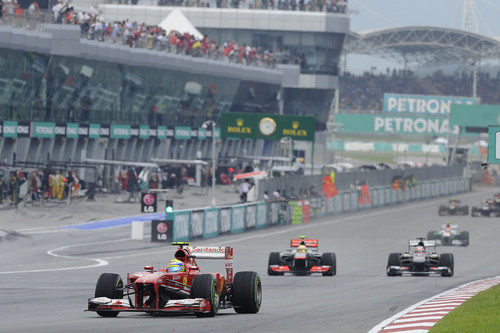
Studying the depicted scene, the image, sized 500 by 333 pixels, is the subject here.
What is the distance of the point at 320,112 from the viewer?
109688mm

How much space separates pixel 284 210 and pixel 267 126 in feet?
27.8

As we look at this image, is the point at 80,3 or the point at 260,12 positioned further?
the point at 80,3

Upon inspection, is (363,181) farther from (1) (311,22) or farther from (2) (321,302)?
(2) (321,302)

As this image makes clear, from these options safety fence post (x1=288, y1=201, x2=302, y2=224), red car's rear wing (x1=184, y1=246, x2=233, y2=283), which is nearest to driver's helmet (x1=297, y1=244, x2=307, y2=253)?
red car's rear wing (x1=184, y1=246, x2=233, y2=283)

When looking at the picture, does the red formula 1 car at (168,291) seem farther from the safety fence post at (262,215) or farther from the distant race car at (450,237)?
the safety fence post at (262,215)

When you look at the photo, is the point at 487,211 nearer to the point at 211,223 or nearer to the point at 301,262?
the point at 211,223

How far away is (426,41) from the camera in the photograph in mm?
151125

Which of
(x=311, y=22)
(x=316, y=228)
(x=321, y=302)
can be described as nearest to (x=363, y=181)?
(x=316, y=228)

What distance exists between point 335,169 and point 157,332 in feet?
241

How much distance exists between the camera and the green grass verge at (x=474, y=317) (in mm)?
15531

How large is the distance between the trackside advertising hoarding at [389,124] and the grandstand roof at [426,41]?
15.4 metres

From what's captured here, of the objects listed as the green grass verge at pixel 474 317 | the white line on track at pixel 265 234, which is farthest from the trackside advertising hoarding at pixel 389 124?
the green grass verge at pixel 474 317

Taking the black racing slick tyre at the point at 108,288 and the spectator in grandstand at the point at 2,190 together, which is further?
the spectator in grandstand at the point at 2,190

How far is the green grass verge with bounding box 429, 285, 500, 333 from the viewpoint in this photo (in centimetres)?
1553
